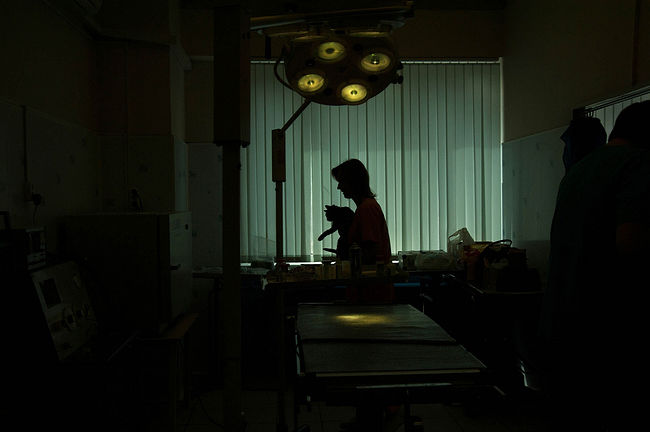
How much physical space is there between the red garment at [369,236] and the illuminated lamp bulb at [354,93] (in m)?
0.80

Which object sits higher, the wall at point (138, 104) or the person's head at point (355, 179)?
the wall at point (138, 104)

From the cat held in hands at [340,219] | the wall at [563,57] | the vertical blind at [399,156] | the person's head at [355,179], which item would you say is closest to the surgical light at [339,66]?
the person's head at [355,179]

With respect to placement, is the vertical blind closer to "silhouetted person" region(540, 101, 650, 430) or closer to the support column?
"silhouetted person" region(540, 101, 650, 430)

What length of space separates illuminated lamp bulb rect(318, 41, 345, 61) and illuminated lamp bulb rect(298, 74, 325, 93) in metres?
0.10

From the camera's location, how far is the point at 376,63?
178cm

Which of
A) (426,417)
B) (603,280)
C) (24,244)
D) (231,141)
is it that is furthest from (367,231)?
(231,141)

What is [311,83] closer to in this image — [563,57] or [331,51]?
[331,51]

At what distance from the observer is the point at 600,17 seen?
9.36 feet

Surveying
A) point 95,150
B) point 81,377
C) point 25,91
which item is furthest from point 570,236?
point 95,150

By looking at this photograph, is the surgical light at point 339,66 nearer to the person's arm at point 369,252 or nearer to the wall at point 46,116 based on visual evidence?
the person's arm at point 369,252

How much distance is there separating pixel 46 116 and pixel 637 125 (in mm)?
Answer: 2463

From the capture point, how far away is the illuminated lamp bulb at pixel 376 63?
5.79ft

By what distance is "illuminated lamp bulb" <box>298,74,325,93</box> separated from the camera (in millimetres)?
1807

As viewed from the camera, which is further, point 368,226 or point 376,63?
point 368,226
